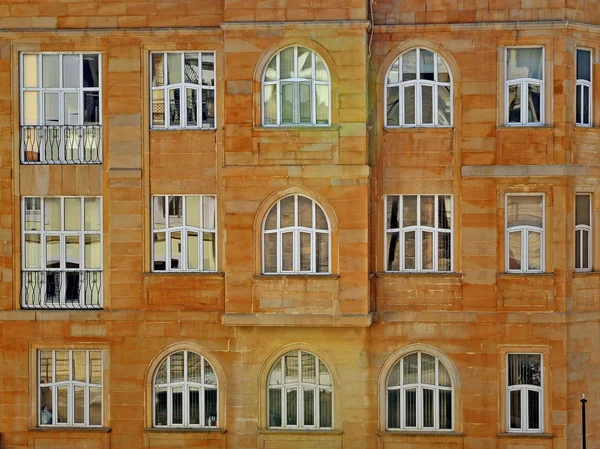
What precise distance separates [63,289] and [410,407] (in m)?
7.42

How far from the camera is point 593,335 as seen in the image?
21.5m

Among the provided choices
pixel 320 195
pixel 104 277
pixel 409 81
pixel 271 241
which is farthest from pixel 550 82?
pixel 104 277

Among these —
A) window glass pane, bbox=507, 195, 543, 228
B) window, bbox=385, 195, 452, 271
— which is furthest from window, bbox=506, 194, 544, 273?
window, bbox=385, 195, 452, 271

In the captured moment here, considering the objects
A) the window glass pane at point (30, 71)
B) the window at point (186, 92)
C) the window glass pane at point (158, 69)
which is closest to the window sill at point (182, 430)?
the window at point (186, 92)

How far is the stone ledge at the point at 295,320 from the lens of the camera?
20609 millimetres

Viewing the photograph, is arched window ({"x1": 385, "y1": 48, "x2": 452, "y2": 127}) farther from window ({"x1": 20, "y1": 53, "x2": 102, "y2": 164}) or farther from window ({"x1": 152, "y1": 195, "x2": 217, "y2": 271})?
window ({"x1": 20, "y1": 53, "x2": 102, "y2": 164})

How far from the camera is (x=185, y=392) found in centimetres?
2164

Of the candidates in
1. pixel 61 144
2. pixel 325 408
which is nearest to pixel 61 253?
pixel 61 144

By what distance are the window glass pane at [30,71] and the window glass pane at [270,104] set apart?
15.5 feet

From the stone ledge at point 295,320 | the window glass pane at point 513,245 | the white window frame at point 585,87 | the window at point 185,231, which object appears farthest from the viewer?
the window at point 185,231

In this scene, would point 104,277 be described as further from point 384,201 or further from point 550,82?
point 550,82

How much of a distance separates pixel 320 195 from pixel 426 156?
89.9 inches

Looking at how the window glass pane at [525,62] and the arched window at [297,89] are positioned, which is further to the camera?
the window glass pane at [525,62]

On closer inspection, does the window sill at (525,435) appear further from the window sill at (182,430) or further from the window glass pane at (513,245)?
the window sill at (182,430)
